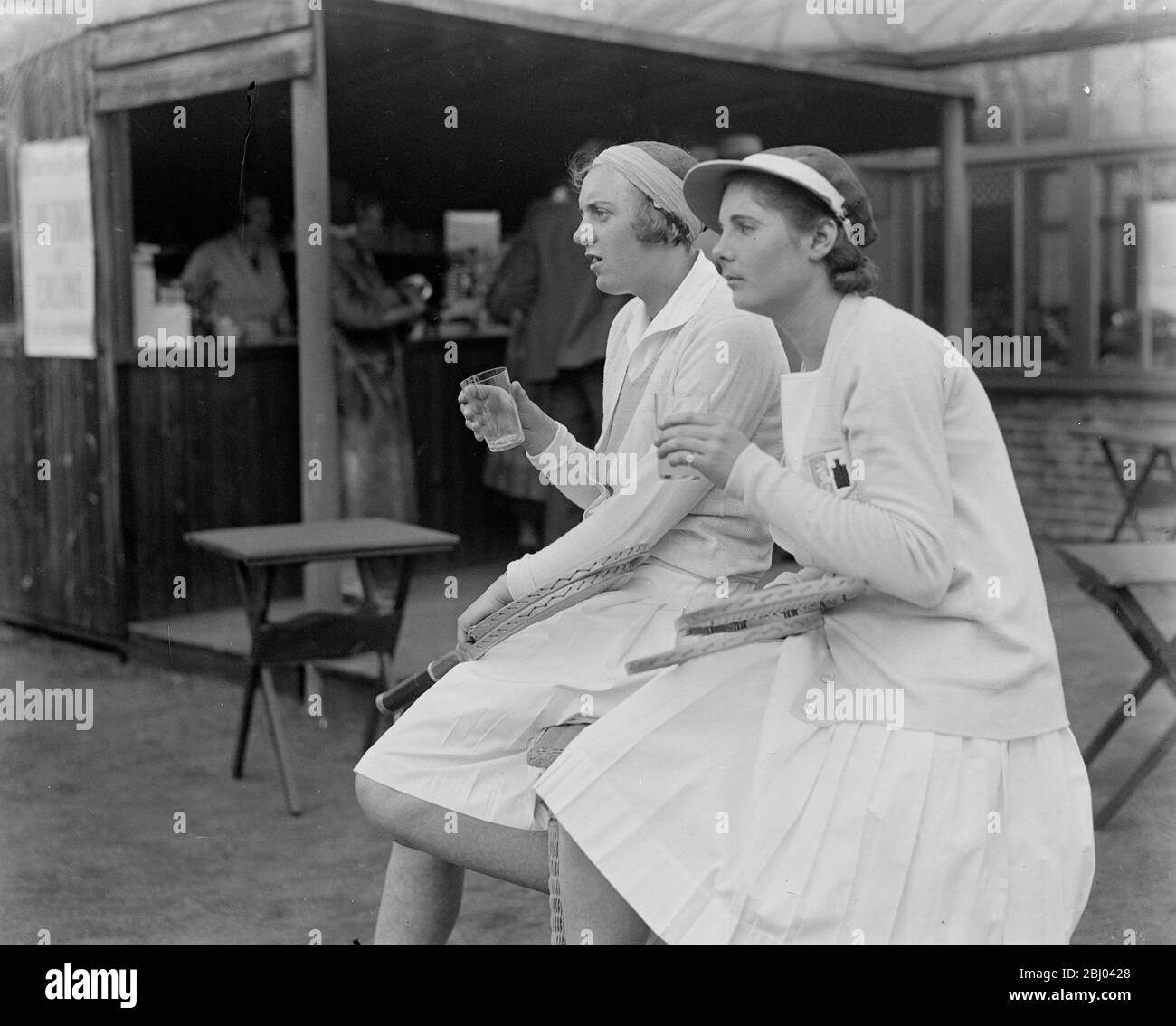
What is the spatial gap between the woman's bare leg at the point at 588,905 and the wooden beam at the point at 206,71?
13.6 ft

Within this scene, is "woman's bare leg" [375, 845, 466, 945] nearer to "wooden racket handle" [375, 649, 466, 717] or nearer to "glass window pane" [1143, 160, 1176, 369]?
"wooden racket handle" [375, 649, 466, 717]

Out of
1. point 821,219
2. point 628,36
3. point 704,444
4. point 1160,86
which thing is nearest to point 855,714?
point 704,444

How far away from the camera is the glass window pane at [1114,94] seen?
9.98m

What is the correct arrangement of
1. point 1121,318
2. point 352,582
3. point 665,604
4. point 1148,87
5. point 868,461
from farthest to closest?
point 1121,318 < point 1148,87 < point 352,582 < point 665,604 < point 868,461

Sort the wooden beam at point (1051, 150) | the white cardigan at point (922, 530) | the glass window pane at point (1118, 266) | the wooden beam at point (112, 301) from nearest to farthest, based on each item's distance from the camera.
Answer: the white cardigan at point (922, 530) < the wooden beam at point (112, 301) < the wooden beam at point (1051, 150) < the glass window pane at point (1118, 266)

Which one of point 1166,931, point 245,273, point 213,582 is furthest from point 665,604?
point 245,273

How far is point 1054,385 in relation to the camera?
10555 millimetres

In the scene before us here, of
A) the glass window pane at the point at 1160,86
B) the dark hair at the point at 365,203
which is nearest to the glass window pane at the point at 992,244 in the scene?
the glass window pane at the point at 1160,86

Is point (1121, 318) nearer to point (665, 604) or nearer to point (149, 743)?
point (149, 743)

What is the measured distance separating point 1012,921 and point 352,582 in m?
5.15

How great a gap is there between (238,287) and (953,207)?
3724mm

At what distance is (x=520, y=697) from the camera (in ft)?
9.05

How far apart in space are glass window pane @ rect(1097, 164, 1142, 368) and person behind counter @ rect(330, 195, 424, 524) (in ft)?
15.9

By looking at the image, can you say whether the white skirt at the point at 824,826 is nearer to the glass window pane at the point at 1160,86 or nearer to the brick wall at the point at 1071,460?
the glass window pane at the point at 1160,86
